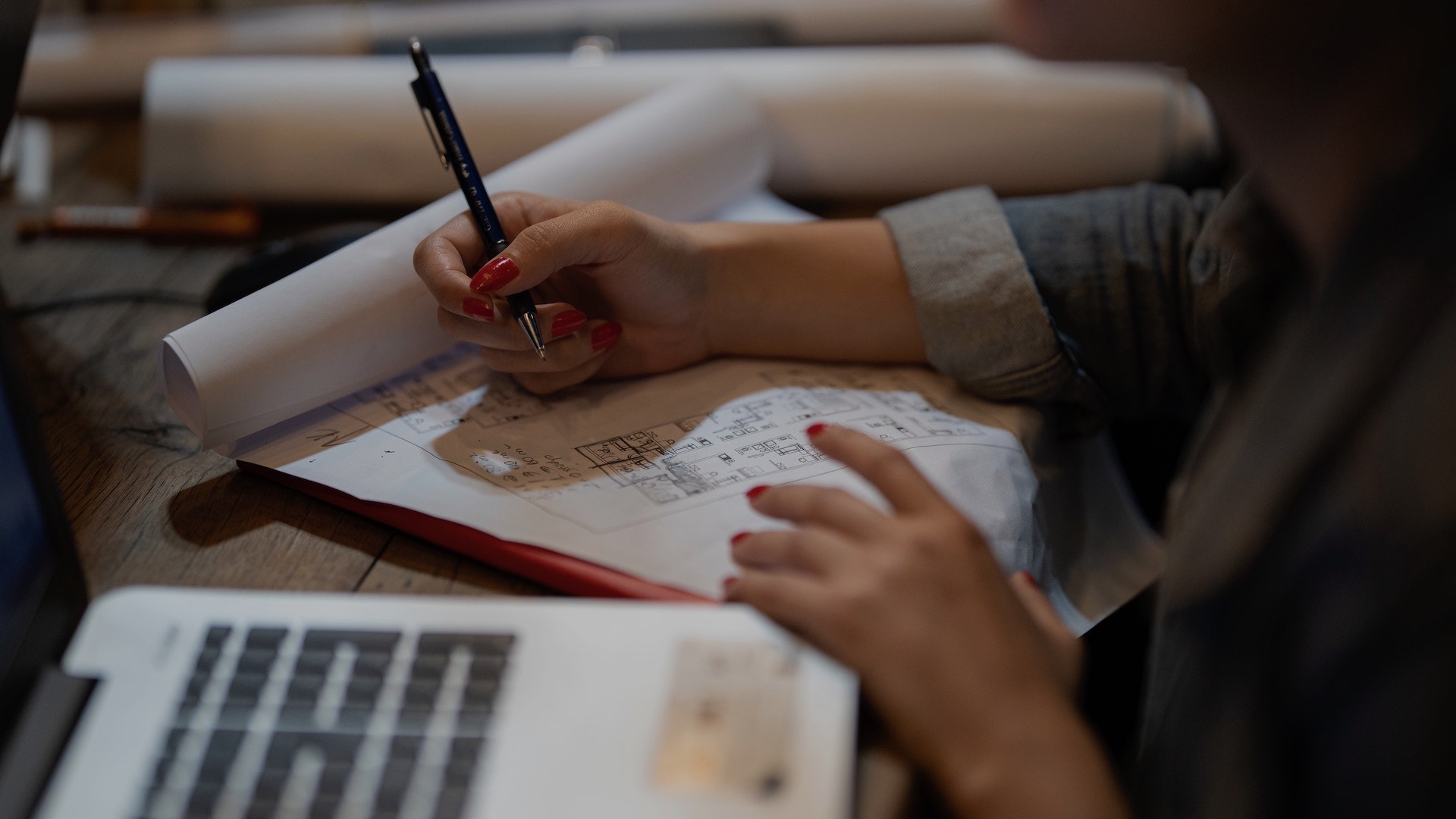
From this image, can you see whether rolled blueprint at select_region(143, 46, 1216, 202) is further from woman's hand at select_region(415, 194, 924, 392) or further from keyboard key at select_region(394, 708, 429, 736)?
keyboard key at select_region(394, 708, 429, 736)

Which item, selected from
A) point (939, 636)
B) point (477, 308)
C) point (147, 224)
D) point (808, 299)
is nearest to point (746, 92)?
point (808, 299)

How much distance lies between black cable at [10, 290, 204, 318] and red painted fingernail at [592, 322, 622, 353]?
33 cm

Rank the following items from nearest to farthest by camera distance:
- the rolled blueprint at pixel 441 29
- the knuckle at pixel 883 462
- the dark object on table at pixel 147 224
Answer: the knuckle at pixel 883 462 → the dark object on table at pixel 147 224 → the rolled blueprint at pixel 441 29

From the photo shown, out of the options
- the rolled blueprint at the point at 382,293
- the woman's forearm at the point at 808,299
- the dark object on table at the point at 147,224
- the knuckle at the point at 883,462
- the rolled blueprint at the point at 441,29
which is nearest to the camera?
the knuckle at the point at 883,462

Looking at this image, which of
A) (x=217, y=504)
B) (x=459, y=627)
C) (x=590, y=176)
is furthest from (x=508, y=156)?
(x=459, y=627)

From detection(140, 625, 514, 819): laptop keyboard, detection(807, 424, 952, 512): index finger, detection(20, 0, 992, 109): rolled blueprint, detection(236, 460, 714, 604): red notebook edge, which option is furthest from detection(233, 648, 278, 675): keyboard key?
detection(20, 0, 992, 109): rolled blueprint

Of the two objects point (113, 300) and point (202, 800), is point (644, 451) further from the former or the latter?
point (113, 300)

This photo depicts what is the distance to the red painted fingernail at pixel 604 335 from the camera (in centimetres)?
62

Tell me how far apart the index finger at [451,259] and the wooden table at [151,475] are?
0.14 meters

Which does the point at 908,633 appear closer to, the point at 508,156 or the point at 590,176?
the point at 590,176

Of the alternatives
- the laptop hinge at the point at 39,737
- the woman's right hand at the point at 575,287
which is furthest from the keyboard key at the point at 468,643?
the woman's right hand at the point at 575,287

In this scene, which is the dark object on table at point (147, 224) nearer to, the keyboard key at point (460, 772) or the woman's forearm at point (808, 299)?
the woman's forearm at point (808, 299)

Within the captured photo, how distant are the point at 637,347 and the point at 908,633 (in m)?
0.31

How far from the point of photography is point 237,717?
374mm
